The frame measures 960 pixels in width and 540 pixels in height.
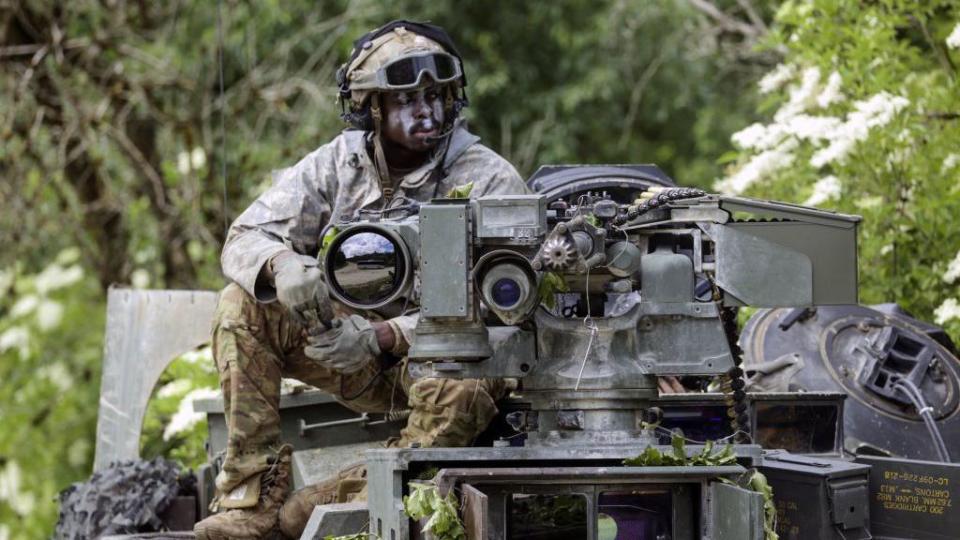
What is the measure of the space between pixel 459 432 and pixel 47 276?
850cm

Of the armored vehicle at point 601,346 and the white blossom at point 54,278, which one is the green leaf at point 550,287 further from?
the white blossom at point 54,278

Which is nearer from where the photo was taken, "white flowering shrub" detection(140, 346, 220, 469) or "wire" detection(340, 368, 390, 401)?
"wire" detection(340, 368, 390, 401)

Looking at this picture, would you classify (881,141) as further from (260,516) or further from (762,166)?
(260,516)

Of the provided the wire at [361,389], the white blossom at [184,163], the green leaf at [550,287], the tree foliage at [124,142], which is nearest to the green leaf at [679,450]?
the green leaf at [550,287]

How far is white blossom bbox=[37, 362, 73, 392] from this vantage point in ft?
45.8

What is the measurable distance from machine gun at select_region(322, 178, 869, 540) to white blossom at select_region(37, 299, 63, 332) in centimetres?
904

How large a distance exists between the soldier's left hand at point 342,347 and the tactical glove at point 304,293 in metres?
0.07

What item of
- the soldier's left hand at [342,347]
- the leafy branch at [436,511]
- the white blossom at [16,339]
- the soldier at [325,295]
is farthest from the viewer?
the white blossom at [16,339]

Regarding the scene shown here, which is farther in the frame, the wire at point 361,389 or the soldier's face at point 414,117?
the soldier's face at point 414,117

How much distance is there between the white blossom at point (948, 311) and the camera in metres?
7.78

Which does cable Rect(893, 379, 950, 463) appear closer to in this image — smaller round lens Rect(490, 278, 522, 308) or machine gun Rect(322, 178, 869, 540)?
machine gun Rect(322, 178, 869, 540)

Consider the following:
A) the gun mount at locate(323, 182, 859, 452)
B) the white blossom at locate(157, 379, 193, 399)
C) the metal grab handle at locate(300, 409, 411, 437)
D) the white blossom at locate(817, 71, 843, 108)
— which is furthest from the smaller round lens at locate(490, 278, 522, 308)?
the white blossom at locate(157, 379, 193, 399)

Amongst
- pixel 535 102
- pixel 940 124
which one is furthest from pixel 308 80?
pixel 940 124

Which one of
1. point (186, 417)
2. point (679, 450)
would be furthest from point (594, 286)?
point (186, 417)
